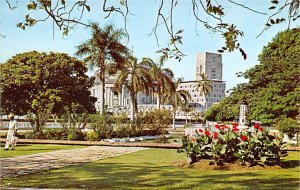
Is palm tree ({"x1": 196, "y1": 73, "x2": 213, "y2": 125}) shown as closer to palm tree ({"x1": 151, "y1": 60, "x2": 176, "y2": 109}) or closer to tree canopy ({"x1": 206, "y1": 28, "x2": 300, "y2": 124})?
palm tree ({"x1": 151, "y1": 60, "x2": 176, "y2": 109})

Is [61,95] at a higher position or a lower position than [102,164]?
higher

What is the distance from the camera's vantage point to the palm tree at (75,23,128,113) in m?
19.5

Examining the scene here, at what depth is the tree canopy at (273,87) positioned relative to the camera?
1928 cm

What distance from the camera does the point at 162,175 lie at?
622cm

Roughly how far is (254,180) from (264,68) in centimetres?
1669

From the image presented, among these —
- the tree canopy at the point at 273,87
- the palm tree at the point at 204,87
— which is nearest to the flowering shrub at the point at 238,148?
the tree canopy at the point at 273,87

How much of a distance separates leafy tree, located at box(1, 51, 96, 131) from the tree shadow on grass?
1634 cm

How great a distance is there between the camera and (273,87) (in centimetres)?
1998

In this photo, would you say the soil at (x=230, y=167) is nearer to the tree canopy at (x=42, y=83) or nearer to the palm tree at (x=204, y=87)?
the tree canopy at (x=42, y=83)

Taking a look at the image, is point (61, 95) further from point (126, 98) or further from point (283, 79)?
point (126, 98)

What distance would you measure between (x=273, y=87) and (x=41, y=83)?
39.3ft

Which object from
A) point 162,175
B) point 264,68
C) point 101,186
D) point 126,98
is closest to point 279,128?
point 264,68

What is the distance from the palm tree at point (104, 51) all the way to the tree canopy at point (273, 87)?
20.2 feet

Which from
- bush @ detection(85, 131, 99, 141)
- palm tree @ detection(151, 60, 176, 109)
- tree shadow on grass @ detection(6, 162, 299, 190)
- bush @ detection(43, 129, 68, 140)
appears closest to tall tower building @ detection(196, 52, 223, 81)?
palm tree @ detection(151, 60, 176, 109)
